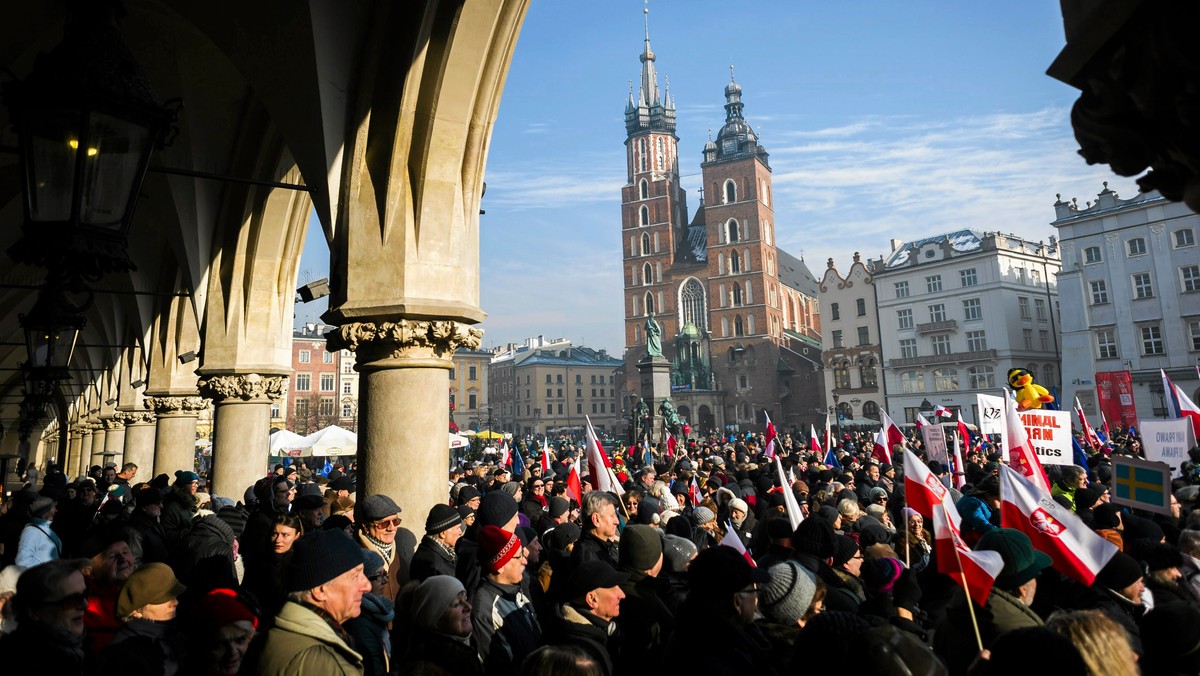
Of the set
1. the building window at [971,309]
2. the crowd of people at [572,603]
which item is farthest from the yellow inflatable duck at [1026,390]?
the building window at [971,309]

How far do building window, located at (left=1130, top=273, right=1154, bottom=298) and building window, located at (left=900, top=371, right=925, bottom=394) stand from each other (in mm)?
15507

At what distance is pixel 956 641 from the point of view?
3.11m

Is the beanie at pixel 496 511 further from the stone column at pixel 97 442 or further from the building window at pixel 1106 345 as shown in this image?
the building window at pixel 1106 345

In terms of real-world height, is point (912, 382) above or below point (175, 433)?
above

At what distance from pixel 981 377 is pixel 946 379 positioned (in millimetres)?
2339

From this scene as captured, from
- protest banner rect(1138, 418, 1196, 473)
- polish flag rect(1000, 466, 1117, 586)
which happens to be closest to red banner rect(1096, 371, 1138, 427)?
protest banner rect(1138, 418, 1196, 473)

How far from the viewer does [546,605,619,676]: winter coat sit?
307 cm

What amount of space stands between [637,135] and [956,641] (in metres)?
89.2

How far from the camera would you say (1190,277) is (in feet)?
125

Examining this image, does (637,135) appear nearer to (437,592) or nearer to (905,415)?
(905,415)

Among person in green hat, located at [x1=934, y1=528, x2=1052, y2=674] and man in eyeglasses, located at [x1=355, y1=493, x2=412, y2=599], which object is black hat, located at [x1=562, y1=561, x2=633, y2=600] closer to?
person in green hat, located at [x1=934, y1=528, x2=1052, y2=674]

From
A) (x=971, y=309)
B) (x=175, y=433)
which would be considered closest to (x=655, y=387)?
(x=175, y=433)

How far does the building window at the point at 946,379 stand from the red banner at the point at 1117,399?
26527 millimetres

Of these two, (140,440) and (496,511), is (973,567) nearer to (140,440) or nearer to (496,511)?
(496,511)
